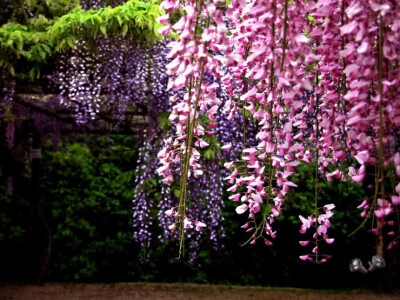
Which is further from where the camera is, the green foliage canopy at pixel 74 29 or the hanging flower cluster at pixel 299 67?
the green foliage canopy at pixel 74 29

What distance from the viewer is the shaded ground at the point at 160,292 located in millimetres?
5328

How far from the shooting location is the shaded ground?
5.33 meters

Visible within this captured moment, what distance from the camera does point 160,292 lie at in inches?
217

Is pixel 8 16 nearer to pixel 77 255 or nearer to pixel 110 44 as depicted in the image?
pixel 110 44

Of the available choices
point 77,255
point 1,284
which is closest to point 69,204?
point 77,255

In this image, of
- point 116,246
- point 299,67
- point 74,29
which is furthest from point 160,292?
point 299,67

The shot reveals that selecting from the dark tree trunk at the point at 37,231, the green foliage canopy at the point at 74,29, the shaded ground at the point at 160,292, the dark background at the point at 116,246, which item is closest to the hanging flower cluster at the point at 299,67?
the green foliage canopy at the point at 74,29

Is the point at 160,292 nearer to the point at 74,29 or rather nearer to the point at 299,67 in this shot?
the point at 74,29

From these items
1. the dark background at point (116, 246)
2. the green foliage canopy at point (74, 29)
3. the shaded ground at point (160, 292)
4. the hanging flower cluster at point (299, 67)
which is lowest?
the shaded ground at point (160, 292)

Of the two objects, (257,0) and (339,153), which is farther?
(339,153)

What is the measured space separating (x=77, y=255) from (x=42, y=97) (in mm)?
2004

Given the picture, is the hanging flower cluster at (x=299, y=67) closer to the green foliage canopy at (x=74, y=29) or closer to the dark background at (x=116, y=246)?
the green foliage canopy at (x=74, y=29)

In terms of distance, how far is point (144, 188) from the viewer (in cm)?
438

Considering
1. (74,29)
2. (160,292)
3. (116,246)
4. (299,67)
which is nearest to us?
(299,67)
